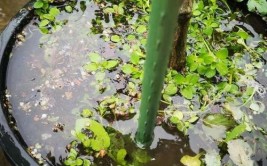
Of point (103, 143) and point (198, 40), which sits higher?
point (198, 40)

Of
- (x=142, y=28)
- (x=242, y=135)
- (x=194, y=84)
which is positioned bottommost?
(x=242, y=135)

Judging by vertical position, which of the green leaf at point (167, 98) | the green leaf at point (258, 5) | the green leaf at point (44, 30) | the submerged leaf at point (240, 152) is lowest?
the submerged leaf at point (240, 152)

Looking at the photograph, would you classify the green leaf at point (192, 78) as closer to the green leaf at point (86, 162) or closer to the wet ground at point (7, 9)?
the green leaf at point (86, 162)

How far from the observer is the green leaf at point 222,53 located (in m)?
1.42

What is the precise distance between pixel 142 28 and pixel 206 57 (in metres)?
0.29

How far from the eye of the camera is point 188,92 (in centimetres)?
138

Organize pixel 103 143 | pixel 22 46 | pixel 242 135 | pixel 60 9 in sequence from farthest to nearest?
pixel 60 9, pixel 22 46, pixel 242 135, pixel 103 143

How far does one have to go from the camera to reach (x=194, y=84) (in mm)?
1409

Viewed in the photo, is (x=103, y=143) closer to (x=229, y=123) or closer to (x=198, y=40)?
(x=229, y=123)

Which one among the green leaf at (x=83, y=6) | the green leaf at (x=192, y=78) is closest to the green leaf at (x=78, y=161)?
the green leaf at (x=192, y=78)

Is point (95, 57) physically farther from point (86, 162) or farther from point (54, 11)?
point (86, 162)

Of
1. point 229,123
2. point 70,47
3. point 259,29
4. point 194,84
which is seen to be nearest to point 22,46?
point 70,47

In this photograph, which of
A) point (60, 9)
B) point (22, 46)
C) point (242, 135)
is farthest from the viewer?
point (60, 9)

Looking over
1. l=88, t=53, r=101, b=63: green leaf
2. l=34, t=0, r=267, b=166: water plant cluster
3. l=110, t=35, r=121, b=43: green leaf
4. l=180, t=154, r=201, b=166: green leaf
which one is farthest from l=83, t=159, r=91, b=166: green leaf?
l=110, t=35, r=121, b=43: green leaf
